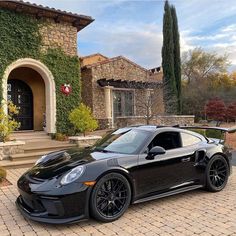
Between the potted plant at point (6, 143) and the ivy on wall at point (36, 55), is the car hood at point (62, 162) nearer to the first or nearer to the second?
the potted plant at point (6, 143)

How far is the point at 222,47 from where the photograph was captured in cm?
4056

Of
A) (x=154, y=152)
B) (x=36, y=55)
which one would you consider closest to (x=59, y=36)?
(x=36, y=55)

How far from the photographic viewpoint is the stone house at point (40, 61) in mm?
10703

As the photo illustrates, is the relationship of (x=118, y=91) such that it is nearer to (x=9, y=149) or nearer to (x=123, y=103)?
(x=123, y=103)

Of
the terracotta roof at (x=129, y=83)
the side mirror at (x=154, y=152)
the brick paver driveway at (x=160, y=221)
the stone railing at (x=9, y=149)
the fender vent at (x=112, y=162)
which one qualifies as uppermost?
the terracotta roof at (x=129, y=83)

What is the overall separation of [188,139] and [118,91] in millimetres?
12596

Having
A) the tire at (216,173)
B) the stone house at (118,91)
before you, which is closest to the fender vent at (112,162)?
the tire at (216,173)

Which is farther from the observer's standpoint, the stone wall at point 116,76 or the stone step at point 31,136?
the stone wall at point 116,76

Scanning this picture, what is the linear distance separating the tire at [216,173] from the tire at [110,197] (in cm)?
189

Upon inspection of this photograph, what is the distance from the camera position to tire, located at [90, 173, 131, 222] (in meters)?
3.73

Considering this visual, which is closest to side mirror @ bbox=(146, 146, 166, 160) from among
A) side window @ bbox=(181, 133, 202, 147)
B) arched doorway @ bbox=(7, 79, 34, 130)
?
side window @ bbox=(181, 133, 202, 147)

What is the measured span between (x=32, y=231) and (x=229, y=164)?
3.89 metres

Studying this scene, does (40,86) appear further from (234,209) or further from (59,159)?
(234,209)

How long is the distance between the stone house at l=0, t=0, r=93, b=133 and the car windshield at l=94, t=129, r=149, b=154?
22.4 ft
